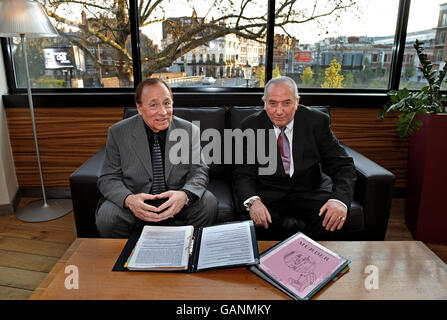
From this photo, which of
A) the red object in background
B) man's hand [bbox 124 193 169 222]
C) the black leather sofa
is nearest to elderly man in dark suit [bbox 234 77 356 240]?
the black leather sofa

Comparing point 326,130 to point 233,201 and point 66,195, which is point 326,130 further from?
point 66,195

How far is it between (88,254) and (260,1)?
→ 2.34m

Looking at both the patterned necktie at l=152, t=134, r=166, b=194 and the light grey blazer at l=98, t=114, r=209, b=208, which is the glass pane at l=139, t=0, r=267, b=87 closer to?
the light grey blazer at l=98, t=114, r=209, b=208

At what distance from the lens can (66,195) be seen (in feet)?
9.60

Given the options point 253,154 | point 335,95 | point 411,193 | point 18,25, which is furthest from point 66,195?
point 411,193

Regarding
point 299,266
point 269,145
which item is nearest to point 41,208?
point 269,145

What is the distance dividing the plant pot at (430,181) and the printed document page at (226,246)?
1.49 meters

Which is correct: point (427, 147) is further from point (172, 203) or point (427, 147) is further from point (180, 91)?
point (180, 91)

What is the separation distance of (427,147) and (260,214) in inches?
52.4

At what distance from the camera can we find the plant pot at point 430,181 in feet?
7.11

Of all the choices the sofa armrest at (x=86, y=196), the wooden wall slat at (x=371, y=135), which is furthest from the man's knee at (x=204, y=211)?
the wooden wall slat at (x=371, y=135)

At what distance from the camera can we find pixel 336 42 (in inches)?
110

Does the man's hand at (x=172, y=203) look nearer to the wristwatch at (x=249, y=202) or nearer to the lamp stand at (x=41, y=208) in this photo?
the wristwatch at (x=249, y=202)

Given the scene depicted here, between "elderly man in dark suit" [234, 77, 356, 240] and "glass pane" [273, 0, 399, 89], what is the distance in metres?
1.05
